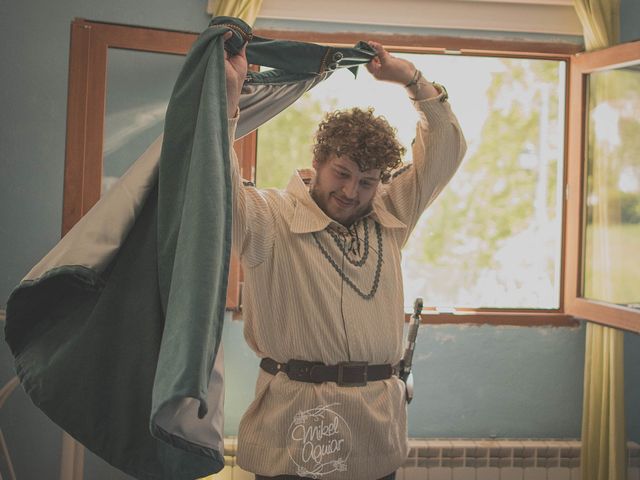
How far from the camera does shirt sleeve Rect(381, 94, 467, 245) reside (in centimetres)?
211

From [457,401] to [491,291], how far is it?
529 millimetres

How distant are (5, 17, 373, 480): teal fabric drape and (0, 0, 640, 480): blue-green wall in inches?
67.6

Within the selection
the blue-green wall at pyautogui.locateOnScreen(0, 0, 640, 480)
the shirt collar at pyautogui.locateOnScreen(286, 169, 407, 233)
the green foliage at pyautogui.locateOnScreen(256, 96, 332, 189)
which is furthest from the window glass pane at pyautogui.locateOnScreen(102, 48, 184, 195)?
the shirt collar at pyautogui.locateOnScreen(286, 169, 407, 233)

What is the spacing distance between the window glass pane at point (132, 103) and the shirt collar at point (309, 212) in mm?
1040

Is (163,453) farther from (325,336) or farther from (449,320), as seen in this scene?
(449,320)

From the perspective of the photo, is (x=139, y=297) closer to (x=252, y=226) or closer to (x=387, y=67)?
(x=252, y=226)

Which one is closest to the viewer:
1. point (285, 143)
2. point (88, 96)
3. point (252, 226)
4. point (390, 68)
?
point (252, 226)

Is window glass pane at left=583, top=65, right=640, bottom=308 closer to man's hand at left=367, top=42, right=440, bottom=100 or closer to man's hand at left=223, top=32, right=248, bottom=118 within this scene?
man's hand at left=367, top=42, right=440, bottom=100

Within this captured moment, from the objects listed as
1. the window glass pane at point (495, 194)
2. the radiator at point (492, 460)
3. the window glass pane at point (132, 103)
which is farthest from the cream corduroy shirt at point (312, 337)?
the window glass pane at point (495, 194)

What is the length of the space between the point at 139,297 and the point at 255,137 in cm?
185

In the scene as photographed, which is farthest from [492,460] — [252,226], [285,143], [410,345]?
[252,226]

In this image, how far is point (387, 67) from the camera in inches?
79.8

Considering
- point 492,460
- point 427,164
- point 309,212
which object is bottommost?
point 492,460

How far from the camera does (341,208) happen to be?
1.95 m
